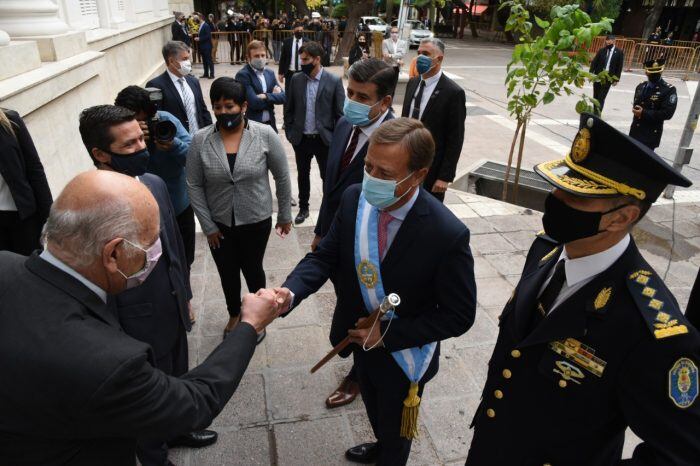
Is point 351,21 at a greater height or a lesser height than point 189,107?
greater

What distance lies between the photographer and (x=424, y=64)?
4758mm

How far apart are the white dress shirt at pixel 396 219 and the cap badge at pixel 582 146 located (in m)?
0.68

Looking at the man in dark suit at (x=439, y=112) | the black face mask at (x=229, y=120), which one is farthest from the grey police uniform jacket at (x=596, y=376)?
the man in dark suit at (x=439, y=112)

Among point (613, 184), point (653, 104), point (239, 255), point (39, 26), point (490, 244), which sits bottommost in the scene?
point (490, 244)

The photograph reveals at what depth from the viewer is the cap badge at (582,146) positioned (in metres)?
1.56

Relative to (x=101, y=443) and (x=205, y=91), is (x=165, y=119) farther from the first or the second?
(x=205, y=91)

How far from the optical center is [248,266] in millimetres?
3555

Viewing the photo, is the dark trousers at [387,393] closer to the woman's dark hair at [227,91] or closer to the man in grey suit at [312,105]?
the woman's dark hair at [227,91]

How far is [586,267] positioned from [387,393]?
3.57 feet

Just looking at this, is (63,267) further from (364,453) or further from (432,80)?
(432,80)

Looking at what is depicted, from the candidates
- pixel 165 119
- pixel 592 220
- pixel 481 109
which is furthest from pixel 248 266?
pixel 481 109

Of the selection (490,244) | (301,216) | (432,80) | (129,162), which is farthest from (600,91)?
(129,162)

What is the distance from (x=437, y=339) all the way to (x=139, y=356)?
1.23 m

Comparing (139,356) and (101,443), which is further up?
(139,356)
